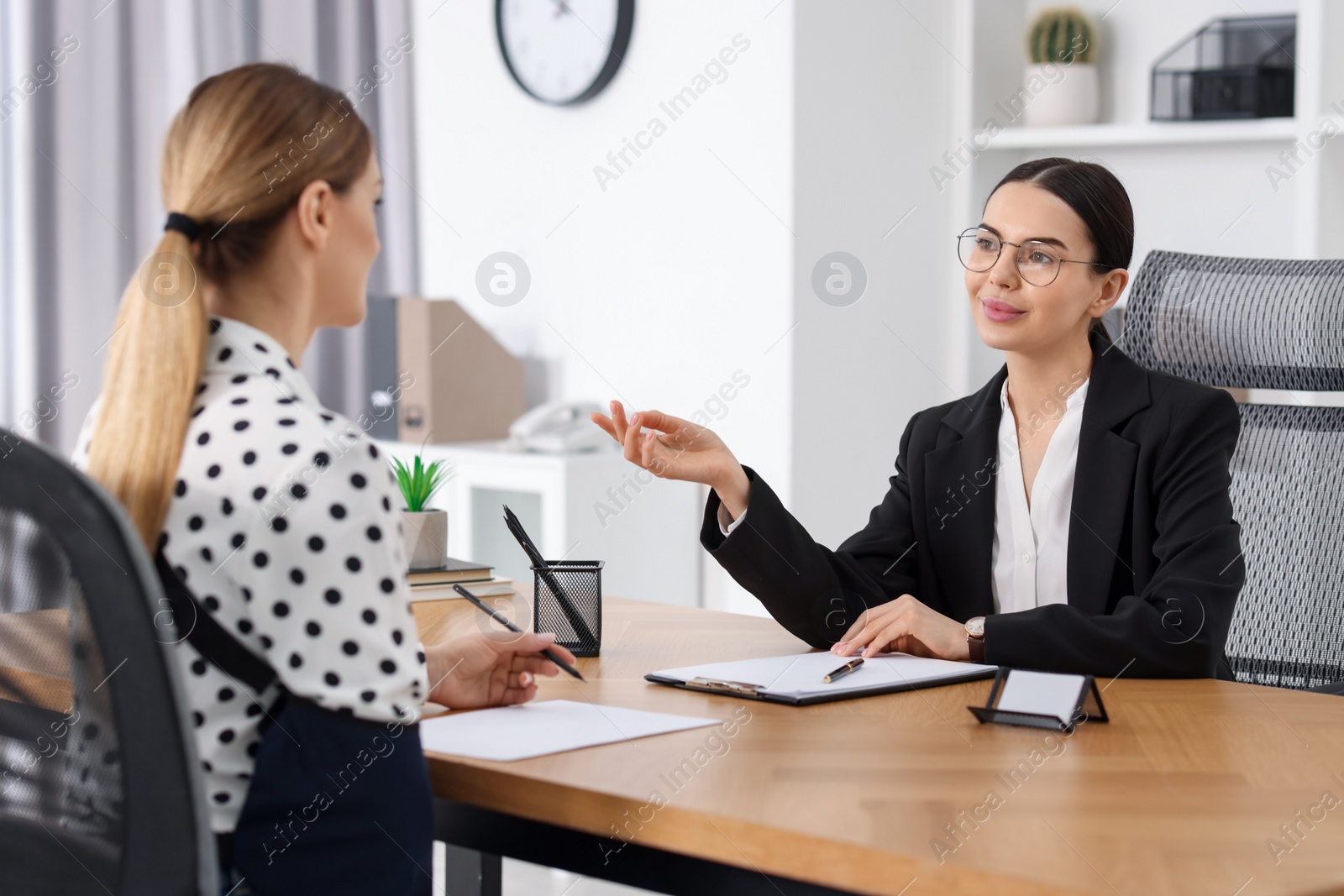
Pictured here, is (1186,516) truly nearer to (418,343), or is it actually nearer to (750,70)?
(750,70)

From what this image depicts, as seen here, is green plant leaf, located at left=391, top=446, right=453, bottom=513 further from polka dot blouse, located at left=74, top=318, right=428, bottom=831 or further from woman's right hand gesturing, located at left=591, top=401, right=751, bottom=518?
polka dot blouse, located at left=74, top=318, right=428, bottom=831

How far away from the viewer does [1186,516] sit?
160 cm

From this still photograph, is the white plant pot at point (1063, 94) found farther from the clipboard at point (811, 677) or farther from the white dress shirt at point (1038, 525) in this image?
the clipboard at point (811, 677)

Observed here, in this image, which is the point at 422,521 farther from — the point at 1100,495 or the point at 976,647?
the point at 1100,495

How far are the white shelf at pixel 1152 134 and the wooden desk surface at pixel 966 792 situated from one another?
6.63 ft

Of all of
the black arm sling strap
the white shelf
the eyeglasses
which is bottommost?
the black arm sling strap

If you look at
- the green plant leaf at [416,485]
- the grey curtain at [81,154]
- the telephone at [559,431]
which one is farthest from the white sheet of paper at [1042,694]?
the grey curtain at [81,154]

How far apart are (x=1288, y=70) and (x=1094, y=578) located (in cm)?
194

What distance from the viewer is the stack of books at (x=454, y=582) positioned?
5.92 ft

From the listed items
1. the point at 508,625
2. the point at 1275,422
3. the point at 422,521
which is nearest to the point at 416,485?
the point at 422,521

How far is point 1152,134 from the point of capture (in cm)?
314

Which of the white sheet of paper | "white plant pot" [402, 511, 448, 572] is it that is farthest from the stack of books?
the white sheet of paper

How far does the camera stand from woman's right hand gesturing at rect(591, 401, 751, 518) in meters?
1.52

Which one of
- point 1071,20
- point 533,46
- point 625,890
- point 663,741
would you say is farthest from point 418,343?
point 663,741
